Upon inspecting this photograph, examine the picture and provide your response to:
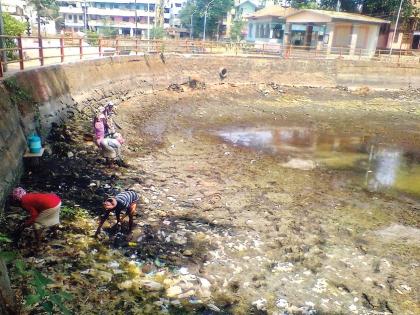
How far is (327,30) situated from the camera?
3131 cm

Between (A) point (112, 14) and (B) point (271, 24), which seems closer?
(B) point (271, 24)

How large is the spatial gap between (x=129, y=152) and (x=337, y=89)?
18.8 meters

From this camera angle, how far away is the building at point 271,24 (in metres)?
35.3

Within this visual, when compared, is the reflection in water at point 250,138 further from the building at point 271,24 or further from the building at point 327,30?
the building at point 271,24

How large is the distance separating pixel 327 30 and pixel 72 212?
2988cm

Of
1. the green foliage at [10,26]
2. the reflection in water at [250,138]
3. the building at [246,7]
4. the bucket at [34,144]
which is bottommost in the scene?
the reflection in water at [250,138]

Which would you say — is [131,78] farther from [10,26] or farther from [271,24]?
[271,24]

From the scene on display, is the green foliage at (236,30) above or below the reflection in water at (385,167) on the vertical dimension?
above

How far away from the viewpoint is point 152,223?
710cm

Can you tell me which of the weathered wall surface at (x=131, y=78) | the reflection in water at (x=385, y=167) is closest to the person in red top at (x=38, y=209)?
the weathered wall surface at (x=131, y=78)

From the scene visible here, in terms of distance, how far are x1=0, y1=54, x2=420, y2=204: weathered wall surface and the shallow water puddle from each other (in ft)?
19.4

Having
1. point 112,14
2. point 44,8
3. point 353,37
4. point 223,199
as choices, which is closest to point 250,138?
point 223,199

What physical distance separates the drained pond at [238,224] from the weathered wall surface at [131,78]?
846 millimetres

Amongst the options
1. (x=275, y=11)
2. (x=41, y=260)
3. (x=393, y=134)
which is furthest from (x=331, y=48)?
(x=41, y=260)
